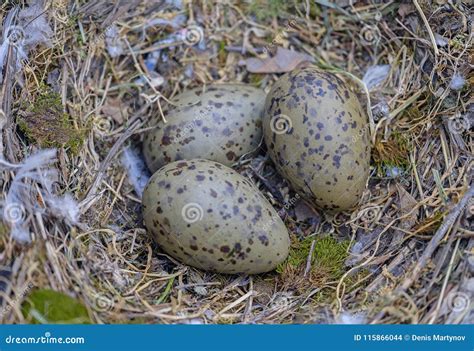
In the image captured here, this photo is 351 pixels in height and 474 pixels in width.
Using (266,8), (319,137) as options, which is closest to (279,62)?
(266,8)

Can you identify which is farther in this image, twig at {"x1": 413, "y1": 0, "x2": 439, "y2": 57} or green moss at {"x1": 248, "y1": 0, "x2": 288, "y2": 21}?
green moss at {"x1": 248, "y1": 0, "x2": 288, "y2": 21}

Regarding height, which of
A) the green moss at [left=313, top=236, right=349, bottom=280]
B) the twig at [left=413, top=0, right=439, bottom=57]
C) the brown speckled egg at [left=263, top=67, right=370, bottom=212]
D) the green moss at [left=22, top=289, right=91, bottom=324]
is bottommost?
the green moss at [left=313, top=236, right=349, bottom=280]

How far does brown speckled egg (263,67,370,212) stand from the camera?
10.1ft

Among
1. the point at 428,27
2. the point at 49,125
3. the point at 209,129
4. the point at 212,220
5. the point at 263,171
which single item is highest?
the point at 428,27

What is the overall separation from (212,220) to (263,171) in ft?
2.19

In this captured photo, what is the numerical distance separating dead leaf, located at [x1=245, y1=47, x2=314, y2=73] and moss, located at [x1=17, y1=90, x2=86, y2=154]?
1094 mm

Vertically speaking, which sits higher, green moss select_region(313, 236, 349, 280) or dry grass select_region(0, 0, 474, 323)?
dry grass select_region(0, 0, 474, 323)

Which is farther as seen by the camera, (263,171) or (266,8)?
(266,8)

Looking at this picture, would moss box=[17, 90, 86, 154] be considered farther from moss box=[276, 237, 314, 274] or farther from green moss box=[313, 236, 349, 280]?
green moss box=[313, 236, 349, 280]

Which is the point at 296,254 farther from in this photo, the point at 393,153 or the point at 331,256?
the point at 393,153

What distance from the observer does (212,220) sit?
2.93 metres

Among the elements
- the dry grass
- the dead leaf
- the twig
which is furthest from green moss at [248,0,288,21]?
the twig

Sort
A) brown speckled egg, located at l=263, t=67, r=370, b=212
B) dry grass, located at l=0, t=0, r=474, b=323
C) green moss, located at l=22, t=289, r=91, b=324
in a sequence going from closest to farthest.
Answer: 1. green moss, located at l=22, t=289, r=91, b=324
2. dry grass, located at l=0, t=0, r=474, b=323
3. brown speckled egg, located at l=263, t=67, r=370, b=212

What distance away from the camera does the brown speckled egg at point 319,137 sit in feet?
10.1
